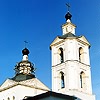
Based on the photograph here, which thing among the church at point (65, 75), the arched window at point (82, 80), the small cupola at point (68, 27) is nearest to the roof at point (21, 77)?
the church at point (65, 75)

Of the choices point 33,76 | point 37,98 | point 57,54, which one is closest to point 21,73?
point 33,76

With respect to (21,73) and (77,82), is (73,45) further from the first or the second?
(21,73)

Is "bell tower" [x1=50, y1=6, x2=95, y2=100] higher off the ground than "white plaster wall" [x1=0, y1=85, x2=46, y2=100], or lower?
higher

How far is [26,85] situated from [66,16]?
279 inches

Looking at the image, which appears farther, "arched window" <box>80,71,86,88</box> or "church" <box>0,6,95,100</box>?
"arched window" <box>80,71,86,88</box>

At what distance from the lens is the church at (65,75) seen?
2872 centimetres

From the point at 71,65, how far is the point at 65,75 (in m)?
0.93

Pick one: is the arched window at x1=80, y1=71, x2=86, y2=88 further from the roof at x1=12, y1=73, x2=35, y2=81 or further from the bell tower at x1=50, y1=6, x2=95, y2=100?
the roof at x1=12, y1=73, x2=35, y2=81

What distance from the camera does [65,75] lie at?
29.1 m

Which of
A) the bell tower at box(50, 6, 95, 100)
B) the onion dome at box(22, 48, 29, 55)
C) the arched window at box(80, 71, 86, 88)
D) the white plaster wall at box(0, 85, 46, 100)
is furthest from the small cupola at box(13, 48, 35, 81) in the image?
the arched window at box(80, 71, 86, 88)

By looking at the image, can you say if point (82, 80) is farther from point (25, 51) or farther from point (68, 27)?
point (25, 51)

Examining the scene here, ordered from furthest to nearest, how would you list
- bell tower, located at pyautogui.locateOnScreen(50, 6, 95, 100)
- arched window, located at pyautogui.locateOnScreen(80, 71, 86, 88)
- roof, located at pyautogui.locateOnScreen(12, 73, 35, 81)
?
roof, located at pyautogui.locateOnScreen(12, 73, 35, 81) < arched window, located at pyautogui.locateOnScreen(80, 71, 86, 88) < bell tower, located at pyautogui.locateOnScreen(50, 6, 95, 100)

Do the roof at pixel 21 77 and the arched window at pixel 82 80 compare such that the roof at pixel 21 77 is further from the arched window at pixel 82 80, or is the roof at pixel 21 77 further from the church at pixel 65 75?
the arched window at pixel 82 80

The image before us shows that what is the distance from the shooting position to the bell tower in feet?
93.8
